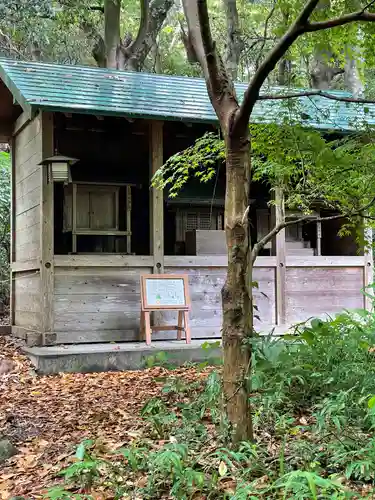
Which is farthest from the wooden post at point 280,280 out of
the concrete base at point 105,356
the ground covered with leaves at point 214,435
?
the ground covered with leaves at point 214,435

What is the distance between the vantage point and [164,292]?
7945mm

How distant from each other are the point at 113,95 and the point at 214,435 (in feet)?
19.2

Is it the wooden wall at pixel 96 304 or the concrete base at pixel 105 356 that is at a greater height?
the wooden wall at pixel 96 304

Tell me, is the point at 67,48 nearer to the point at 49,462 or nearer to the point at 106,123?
the point at 106,123

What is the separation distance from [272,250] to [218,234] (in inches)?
37.3

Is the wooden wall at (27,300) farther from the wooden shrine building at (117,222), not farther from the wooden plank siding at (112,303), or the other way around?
the wooden plank siding at (112,303)

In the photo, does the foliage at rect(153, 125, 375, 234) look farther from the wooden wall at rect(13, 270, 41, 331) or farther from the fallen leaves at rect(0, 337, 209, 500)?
the wooden wall at rect(13, 270, 41, 331)

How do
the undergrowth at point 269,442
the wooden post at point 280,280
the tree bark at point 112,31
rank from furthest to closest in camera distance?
the tree bark at point 112,31, the wooden post at point 280,280, the undergrowth at point 269,442

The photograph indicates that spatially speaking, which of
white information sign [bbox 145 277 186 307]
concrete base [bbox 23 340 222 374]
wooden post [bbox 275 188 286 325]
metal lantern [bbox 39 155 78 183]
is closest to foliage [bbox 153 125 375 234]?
concrete base [bbox 23 340 222 374]

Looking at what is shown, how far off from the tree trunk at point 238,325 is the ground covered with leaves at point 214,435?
8 cm

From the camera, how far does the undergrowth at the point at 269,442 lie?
125 inches

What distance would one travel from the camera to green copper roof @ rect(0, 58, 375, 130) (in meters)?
7.59

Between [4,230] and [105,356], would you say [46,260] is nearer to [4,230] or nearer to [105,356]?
[105,356]

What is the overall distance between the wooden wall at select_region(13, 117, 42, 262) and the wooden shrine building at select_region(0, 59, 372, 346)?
0.03m
